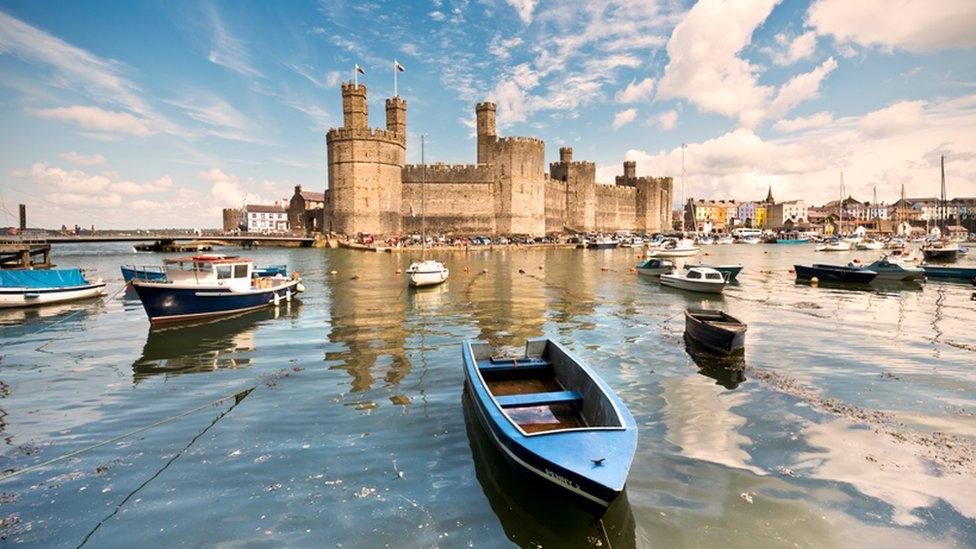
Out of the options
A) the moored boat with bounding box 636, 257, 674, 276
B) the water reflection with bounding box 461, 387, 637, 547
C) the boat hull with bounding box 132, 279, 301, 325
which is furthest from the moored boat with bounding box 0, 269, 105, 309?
the moored boat with bounding box 636, 257, 674, 276

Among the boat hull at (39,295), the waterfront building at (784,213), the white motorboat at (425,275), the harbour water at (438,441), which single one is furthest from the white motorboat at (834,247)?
the waterfront building at (784,213)

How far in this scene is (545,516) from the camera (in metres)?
5.41

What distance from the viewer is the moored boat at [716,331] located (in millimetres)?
11789

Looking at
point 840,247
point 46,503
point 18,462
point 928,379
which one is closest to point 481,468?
point 46,503

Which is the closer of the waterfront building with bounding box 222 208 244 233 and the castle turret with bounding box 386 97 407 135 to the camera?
the castle turret with bounding box 386 97 407 135

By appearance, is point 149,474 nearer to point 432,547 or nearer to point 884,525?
point 432,547

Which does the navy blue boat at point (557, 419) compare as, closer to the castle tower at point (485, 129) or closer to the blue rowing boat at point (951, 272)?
the blue rowing boat at point (951, 272)

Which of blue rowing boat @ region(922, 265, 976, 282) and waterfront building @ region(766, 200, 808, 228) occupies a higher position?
waterfront building @ region(766, 200, 808, 228)

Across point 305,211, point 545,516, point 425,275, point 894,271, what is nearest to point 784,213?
point 305,211

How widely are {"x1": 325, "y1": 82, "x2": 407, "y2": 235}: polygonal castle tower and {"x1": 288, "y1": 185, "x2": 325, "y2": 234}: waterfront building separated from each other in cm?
1503

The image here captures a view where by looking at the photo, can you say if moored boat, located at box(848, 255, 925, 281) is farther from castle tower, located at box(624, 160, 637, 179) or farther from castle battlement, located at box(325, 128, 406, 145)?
castle tower, located at box(624, 160, 637, 179)

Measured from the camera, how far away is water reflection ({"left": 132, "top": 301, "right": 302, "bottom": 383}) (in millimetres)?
11750

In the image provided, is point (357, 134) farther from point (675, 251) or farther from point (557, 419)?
point (557, 419)

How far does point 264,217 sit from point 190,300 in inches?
4810
